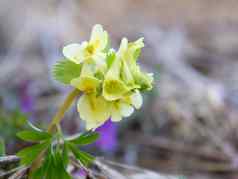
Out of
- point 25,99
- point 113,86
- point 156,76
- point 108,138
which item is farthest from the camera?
point 156,76

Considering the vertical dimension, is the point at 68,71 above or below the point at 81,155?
above

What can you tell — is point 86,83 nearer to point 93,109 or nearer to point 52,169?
point 93,109

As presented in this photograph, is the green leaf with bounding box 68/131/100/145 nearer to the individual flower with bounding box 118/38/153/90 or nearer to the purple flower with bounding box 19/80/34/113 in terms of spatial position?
the individual flower with bounding box 118/38/153/90

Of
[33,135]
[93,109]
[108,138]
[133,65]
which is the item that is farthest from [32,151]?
[108,138]

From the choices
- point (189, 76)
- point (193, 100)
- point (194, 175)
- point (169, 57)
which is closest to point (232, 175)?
point (194, 175)

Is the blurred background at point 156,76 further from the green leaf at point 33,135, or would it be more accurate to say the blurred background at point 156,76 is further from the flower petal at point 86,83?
the flower petal at point 86,83

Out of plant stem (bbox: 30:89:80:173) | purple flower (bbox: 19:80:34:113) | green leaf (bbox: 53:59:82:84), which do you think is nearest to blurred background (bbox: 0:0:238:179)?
purple flower (bbox: 19:80:34:113)
